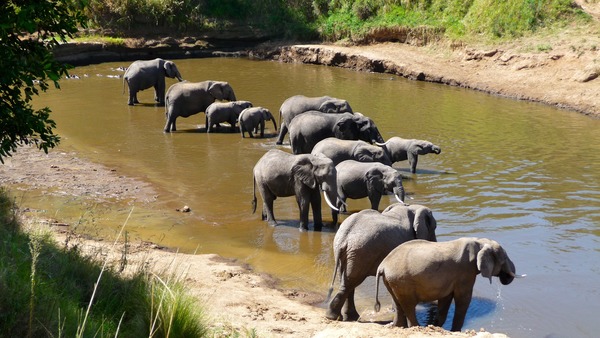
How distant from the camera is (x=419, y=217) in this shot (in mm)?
10898

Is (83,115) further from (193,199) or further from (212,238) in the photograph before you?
(212,238)

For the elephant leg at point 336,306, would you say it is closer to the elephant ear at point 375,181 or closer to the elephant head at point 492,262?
the elephant head at point 492,262

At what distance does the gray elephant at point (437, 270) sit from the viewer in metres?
9.52

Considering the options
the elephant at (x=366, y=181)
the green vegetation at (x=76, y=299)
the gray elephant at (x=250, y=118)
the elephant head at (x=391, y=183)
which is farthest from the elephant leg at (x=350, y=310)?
the gray elephant at (x=250, y=118)

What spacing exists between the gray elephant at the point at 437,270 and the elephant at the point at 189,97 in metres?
13.5

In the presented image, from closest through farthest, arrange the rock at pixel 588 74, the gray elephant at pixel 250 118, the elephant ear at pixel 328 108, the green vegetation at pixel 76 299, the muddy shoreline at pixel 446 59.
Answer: the green vegetation at pixel 76 299
the elephant ear at pixel 328 108
the gray elephant at pixel 250 118
the rock at pixel 588 74
the muddy shoreline at pixel 446 59

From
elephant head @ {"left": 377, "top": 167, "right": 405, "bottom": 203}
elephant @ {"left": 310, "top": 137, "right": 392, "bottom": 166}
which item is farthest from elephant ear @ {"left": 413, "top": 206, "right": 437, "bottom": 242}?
elephant @ {"left": 310, "top": 137, "right": 392, "bottom": 166}

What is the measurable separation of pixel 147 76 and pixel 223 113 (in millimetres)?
5411

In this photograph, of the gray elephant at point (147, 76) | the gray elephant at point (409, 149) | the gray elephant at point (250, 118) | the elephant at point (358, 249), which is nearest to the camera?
the elephant at point (358, 249)

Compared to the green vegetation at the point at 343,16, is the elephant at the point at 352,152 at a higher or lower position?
higher

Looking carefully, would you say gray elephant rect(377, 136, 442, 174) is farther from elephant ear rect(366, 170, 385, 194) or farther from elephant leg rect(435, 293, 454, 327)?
elephant leg rect(435, 293, 454, 327)

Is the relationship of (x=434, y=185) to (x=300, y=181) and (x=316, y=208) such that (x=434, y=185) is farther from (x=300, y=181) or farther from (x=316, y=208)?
(x=300, y=181)

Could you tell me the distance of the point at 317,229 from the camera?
45.4 feet

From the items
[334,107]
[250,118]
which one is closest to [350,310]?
[334,107]
